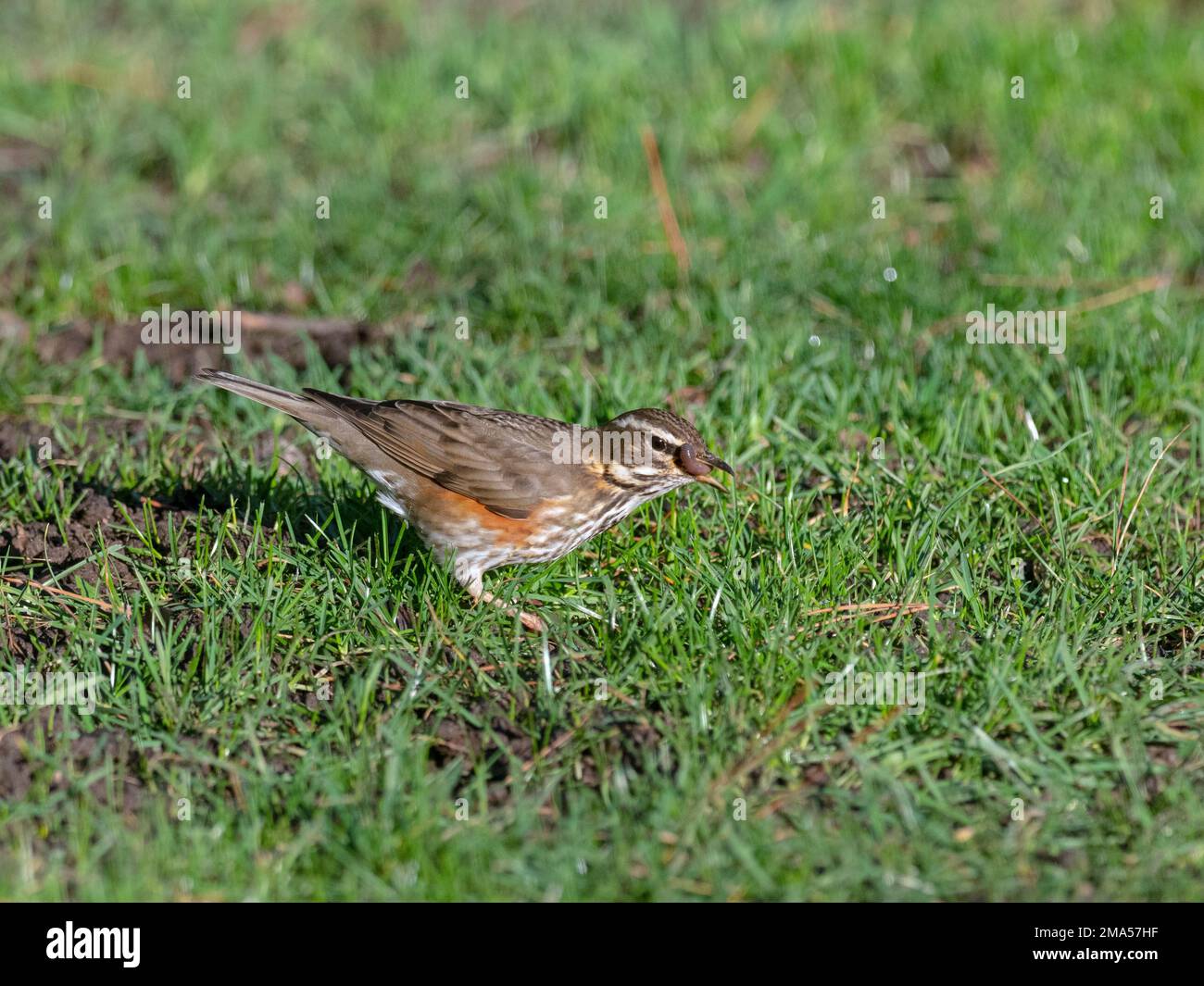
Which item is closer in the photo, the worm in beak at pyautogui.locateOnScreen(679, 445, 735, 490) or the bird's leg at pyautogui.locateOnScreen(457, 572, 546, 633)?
the bird's leg at pyautogui.locateOnScreen(457, 572, 546, 633)

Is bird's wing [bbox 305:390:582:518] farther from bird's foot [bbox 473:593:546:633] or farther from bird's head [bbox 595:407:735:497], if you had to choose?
bird's foot [bbox 473:593:546:633]

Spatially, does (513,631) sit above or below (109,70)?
below

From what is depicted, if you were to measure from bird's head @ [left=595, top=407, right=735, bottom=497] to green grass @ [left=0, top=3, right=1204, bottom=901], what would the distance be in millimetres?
277

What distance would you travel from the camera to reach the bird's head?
649cm

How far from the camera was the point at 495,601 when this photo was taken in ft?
20.8

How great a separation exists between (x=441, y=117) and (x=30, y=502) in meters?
5.03

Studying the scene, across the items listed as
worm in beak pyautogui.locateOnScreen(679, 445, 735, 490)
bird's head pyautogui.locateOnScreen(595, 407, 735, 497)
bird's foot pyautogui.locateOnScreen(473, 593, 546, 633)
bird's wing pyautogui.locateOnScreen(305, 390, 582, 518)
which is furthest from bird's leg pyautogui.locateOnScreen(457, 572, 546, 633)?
worm in beak pyautogui.locateOnScreen(679, 445, 735, 490)

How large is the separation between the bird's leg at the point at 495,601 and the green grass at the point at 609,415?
89 millimetres

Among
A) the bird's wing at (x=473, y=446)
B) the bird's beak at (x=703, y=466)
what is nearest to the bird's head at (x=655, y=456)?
the bird's beak at (x=703, y=466)

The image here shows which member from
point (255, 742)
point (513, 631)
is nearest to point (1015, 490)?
point (513, 631)

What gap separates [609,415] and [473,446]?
1217 millimetres

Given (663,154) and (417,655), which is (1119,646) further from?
(663,154)

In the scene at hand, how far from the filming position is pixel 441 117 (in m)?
10.9

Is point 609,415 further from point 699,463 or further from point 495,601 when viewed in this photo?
point 495,601
